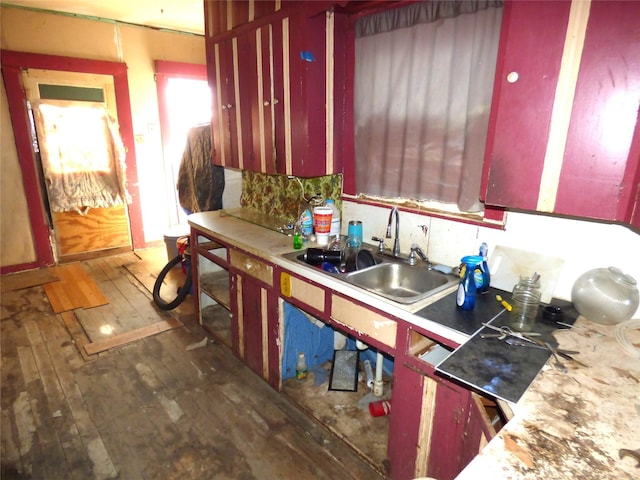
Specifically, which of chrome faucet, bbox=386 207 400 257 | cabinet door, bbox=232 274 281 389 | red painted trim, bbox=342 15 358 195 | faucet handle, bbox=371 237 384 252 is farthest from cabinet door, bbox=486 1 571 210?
cabinet door, bbox=232 274 281 389

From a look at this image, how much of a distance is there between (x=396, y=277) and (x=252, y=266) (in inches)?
34.3

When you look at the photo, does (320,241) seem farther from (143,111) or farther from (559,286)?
(143,111)

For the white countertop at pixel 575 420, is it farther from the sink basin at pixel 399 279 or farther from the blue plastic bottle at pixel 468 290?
the sink basin at pixel 399 279

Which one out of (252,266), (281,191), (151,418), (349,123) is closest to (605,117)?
(349,123)

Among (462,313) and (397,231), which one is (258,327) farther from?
(462,313)

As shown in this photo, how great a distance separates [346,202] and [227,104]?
117 centimetres

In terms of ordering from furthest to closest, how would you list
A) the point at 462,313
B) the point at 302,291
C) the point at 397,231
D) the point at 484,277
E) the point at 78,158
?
the point at 78,158, the point at 397,231, the point at 302,291, the point at 484,277, the point at 462,313

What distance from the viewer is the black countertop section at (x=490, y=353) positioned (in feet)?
3.45

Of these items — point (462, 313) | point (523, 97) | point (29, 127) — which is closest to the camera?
point (523, 97)

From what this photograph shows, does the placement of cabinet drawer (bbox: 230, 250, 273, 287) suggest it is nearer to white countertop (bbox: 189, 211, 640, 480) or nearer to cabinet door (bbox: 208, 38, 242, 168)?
cabinet door (bbox: 208, 38, 242, 168)

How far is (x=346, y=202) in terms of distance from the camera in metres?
2.43

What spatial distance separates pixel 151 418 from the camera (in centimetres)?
212

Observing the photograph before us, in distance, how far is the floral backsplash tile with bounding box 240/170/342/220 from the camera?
8.28 ft

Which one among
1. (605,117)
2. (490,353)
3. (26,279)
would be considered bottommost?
(26,279)
